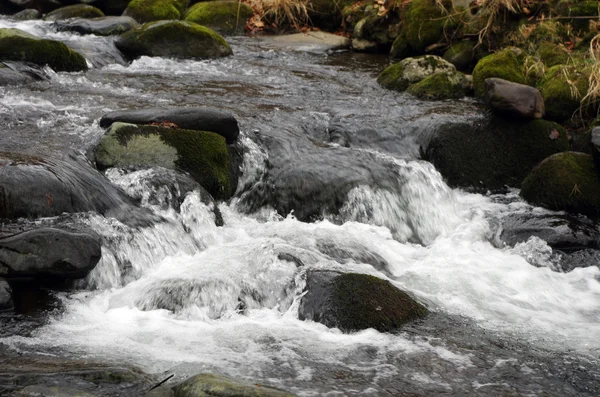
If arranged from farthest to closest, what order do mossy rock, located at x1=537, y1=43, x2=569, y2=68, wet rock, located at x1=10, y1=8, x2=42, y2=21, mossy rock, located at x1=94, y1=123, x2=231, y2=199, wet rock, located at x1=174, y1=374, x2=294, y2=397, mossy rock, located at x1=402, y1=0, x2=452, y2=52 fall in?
wet rock, located at x1=10, y1=8, x2=42, y2=21, mossy rock, located at x1=402, y1=0, x2=452, y2=52, mossy rock, located at x1=537, y1=43, x2=569, y2=68, mossy rock, located at x1=94, y1=123, x2=231, y2=199, wet rock, located at x1=174, y1=374, x2=294, y2=397

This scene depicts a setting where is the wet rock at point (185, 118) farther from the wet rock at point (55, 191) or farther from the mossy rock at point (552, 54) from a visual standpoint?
the mossy rock at point (552, 54)

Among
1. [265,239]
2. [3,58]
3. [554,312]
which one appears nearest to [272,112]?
[265,239]

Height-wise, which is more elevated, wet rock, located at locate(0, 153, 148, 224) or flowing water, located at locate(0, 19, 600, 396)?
wet rock, located at locate(0, 153, 148, 224)

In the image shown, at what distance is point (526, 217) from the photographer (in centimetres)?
750

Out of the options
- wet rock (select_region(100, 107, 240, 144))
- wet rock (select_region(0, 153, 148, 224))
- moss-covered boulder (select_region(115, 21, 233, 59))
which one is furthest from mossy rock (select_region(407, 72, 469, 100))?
wet rock (select_region(0, 153, 148, 224))

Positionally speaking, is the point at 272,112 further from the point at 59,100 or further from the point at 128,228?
the point at 128,228

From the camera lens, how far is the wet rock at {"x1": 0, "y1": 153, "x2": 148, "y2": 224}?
17.9 ft

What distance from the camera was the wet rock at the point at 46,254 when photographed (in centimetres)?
471

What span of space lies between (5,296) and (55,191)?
1.32 metres

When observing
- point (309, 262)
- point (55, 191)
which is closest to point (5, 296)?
point (55, 191)

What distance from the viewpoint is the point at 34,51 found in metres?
10.0

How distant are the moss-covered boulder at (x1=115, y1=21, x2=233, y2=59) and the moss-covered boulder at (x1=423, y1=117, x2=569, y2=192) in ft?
17.7

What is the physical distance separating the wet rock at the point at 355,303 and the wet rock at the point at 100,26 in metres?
9.68

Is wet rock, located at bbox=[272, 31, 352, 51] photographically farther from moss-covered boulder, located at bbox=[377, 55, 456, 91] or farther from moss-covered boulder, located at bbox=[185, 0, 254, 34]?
moss-covered boulder, located at bbox=[377, 55, 456, 91]
